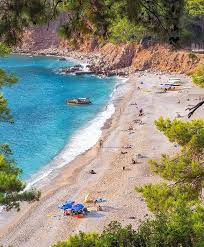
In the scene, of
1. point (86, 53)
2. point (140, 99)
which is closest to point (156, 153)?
point (140, 99)

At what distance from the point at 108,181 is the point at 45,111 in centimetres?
2587

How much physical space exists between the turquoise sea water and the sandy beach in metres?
3.36

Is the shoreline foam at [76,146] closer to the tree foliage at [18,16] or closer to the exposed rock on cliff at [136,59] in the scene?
the exposed rock on cliff at [136,59]

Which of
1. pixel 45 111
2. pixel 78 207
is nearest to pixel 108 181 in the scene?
pixel 78 207

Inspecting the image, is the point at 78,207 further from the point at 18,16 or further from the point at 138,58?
the point at 138,58

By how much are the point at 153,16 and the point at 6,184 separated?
13.6ft

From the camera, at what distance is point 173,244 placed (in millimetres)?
12586

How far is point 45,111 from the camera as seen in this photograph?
5756 centimetres

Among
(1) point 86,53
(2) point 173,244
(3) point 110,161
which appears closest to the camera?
(2) point 173,244

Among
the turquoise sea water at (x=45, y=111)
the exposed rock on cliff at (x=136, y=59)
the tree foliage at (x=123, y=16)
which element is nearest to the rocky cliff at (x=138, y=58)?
the exposed rock on cliff at (x=136, y=59)

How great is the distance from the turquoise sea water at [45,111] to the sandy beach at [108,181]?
3.36 metres

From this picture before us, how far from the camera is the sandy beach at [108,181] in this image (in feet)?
86.6

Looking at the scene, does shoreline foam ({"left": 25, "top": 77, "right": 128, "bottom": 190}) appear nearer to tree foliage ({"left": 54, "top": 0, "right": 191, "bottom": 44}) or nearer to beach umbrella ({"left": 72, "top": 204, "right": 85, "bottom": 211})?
beach umbrella ({"left": 72, "top": 204, "right": 85, "bottom": 211})

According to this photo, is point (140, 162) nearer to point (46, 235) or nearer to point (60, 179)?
point (60, 179)
